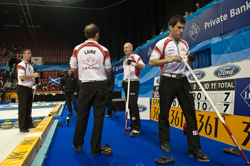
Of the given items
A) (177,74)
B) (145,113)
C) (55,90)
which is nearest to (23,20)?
(55,90)

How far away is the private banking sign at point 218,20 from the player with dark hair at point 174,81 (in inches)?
97.8

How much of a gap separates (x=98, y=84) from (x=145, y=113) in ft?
9.79

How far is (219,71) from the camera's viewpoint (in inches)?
116

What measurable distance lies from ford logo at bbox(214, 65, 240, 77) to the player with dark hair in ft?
3.06

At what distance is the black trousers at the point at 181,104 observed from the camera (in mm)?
2168

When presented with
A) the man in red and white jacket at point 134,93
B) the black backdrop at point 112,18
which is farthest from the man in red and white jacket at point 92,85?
the black backdrop at point 112,18

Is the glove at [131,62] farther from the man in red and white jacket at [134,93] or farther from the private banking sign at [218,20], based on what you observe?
the private banking sign at [218,20]

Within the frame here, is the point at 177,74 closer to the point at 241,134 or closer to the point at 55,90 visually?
the point at 241,134

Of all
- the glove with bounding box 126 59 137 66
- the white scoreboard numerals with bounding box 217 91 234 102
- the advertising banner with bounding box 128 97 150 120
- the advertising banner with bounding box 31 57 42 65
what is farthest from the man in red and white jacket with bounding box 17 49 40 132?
the advertising banner with bounding box 31 57 42 65

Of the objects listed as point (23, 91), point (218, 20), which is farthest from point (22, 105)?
point (218, 20)

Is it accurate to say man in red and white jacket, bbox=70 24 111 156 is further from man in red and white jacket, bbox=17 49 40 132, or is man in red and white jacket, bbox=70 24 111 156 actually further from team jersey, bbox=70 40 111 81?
man in red and white jacket, bbox=17 49 40 132

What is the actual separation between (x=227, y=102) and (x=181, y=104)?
968 mm

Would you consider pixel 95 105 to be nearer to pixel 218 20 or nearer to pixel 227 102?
pixel 227 102

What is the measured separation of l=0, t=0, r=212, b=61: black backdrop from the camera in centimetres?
1648
